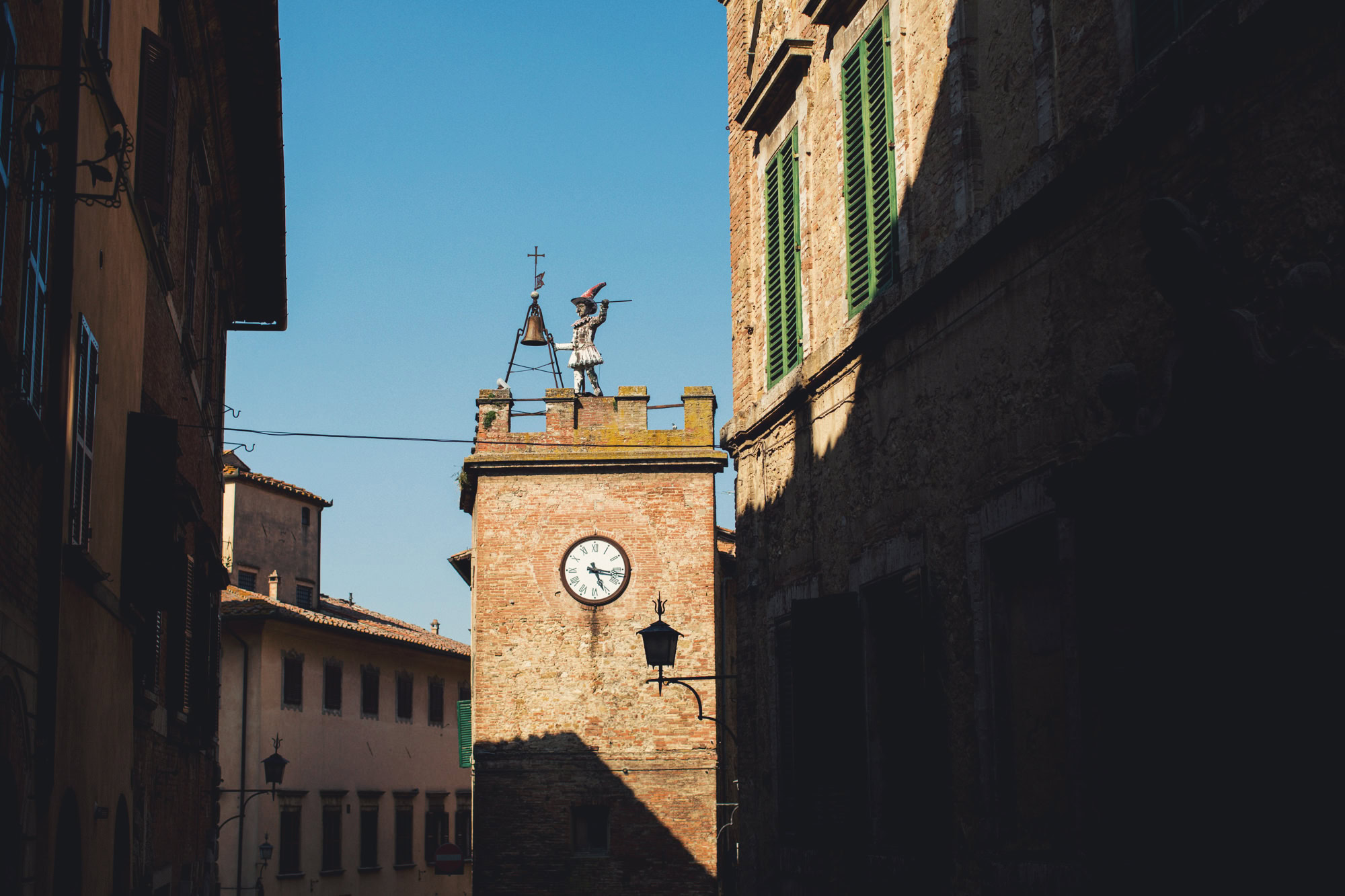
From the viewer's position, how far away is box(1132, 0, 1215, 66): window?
6.71m

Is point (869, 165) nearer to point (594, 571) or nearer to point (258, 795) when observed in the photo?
point (594, 571)

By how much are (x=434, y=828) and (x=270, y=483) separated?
10292 millimetres

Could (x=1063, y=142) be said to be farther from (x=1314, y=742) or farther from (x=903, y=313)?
(x=1314, y=742)

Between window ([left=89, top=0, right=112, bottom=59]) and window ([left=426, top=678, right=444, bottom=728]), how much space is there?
32.6 meters

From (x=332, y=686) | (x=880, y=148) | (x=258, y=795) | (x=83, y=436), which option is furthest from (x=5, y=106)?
(x=332, y=686)

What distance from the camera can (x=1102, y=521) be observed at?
23.1ft

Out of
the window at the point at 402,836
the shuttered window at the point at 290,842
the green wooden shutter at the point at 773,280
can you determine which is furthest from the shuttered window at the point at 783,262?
the window at the point at 402,836

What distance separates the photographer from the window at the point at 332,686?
115ft

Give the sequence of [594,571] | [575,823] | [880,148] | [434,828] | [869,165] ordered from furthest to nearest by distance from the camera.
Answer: [434,828]
[594,571]
[575,823]
[869,165]
[880,148]

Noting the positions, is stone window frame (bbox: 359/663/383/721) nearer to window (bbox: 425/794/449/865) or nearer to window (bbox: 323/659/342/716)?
window (bbox: 323/659/342/716)

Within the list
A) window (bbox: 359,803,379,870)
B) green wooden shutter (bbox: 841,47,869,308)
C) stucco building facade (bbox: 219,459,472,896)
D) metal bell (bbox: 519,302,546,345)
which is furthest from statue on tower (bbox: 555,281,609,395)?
green wooden shutter (bbox: 841,47,869,308)

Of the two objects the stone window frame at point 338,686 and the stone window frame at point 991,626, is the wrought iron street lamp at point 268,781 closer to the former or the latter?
the stone window frame at point 338,686

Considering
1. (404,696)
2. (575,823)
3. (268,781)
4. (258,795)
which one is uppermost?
(404,696)

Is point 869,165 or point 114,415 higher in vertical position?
point 869,165
